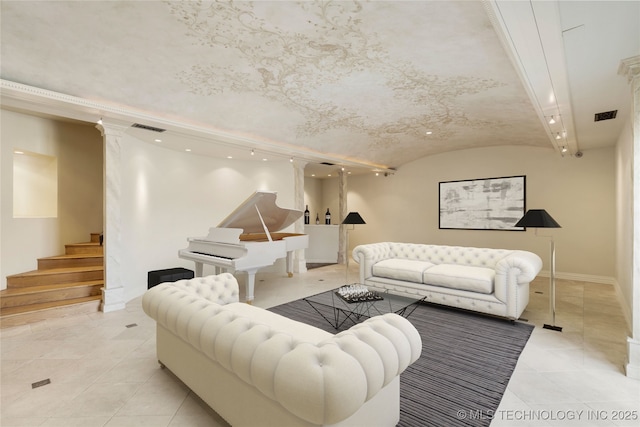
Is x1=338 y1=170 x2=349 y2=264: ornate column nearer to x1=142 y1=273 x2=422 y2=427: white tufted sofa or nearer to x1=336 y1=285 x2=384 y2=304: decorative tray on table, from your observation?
x1=336 y1=285 x2=384 y2=304: decorative tray on table

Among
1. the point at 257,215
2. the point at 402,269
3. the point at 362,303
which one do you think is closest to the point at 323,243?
the point at 257,215

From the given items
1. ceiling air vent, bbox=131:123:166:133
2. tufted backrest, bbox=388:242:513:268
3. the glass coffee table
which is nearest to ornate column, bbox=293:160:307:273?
tufted backrest, bbox=388:242:513:268

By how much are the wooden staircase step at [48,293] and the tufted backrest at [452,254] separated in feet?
15.4

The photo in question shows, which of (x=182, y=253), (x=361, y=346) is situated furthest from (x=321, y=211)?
(x=361, y=346)

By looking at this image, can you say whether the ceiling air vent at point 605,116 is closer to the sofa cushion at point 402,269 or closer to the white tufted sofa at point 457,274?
the white tufted sofa at point 457,274

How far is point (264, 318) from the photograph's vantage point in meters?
2.42

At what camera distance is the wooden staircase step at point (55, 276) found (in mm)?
4000

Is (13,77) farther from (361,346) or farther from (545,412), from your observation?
(545,412)

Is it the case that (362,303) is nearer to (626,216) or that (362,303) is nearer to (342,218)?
(626,216)

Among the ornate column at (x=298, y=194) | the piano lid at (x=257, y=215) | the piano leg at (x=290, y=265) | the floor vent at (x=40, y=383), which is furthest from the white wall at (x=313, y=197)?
the floor vent at (x=40, y=383)

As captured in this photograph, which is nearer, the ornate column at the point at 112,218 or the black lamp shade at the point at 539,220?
the black lamp shade at the point at 539,220

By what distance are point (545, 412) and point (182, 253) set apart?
4642 mm

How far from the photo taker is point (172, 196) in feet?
18.5

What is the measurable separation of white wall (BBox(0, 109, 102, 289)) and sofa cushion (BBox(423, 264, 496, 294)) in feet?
19.0
